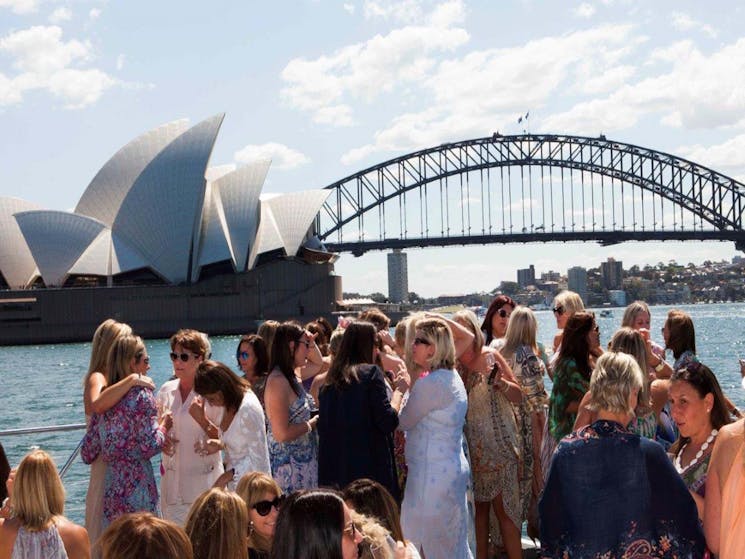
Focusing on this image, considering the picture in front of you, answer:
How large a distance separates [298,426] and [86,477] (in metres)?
Answer: 7.56

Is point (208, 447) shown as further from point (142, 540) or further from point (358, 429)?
point (142, 540)

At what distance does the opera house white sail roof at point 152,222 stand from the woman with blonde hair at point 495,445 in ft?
165

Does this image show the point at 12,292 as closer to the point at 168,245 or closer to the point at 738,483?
the point at 168,245

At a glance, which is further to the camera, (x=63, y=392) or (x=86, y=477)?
(x=63, y=392)

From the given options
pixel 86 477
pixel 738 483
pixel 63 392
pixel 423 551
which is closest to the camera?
pixel 738 483

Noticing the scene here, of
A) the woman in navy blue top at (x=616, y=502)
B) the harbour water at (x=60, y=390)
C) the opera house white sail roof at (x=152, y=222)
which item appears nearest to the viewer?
the woman in navy blue top at (x=616, y=502)

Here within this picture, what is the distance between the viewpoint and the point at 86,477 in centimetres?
1181

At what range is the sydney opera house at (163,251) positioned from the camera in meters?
56.0

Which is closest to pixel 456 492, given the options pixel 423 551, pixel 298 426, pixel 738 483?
pixel 423 551

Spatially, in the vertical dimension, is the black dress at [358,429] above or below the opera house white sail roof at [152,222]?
below

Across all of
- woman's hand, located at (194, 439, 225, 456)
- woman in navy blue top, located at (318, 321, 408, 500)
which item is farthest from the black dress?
woman's hand, located at (194, 439, 225, 456)

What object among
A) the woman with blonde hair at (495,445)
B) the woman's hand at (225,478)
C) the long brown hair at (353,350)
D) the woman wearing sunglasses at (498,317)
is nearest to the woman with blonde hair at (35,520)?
the woman's hand at (225,478)

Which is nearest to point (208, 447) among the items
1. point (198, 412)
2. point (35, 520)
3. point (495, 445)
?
point (198, 412)

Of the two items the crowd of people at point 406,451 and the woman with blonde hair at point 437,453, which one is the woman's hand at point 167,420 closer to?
the crowd of people at point 406,451
